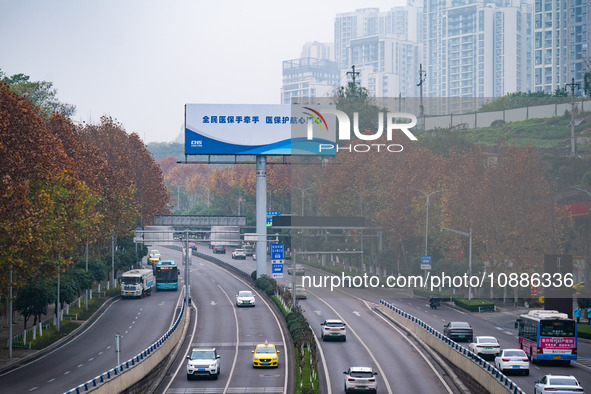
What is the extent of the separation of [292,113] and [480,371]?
5714 centimetres

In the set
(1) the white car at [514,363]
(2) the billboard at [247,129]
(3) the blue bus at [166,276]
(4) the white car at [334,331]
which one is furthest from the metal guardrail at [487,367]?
(3) the blue bus at [166,276]

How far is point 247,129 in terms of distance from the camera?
316ft

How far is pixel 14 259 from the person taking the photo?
159 ft

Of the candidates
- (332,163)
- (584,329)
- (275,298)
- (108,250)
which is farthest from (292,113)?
(584,329)

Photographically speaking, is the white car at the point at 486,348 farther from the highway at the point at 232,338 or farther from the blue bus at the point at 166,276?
the blue bus at the point at 166,276

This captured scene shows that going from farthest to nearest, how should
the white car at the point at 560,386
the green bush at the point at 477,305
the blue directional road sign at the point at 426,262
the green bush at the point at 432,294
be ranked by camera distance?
the green bush at the point at 432,294, the blue directional road sign at the point at 426,262, the green bush at the point at 477,305, the white car at the point at 560,386

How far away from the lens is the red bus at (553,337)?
49.1 m

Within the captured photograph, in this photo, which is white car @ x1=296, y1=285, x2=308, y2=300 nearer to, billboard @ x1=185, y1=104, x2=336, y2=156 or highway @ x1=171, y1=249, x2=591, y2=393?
highway @ x1=171, y1=249, x2=591, y2=393

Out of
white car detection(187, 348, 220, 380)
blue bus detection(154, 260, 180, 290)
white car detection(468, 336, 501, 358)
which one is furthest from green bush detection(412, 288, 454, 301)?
white car detection(187, 348, 220, 380)

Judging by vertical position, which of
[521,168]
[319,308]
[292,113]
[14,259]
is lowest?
[319,308]

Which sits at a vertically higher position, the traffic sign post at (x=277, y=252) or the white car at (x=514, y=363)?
the traffic sign post at (x=277, y=252)

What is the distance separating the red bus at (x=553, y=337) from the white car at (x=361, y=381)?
40.5 feet

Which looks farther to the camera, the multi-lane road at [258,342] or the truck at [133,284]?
the truck at [133,284]

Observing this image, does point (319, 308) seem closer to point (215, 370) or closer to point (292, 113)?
point (292, 113)
